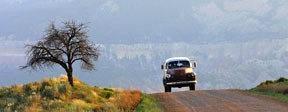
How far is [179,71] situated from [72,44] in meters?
17.8

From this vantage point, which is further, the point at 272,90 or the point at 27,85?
the point at 27,85

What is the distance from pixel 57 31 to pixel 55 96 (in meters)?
11.7

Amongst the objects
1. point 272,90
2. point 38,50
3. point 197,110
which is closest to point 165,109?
point 197,110

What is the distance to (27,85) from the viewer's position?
3512cm

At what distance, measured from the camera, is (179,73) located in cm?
2497

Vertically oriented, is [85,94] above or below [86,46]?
below

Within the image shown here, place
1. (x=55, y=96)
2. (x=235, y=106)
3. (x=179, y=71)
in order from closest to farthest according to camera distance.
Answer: (x=235, y=106) < (x=179, y=71) < (x=55, y=96)

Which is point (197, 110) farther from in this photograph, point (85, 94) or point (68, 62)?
point (68, 62)

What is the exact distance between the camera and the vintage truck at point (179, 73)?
82.1ft

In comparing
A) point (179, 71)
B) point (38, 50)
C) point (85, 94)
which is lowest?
point (85, 94)

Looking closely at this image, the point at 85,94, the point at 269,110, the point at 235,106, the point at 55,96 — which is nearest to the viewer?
the point at 269,110

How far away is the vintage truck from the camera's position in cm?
2502

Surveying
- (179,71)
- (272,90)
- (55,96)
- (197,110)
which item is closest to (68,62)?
(55,96)

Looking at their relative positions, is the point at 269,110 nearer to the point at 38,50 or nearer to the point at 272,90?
the point at 272,90
